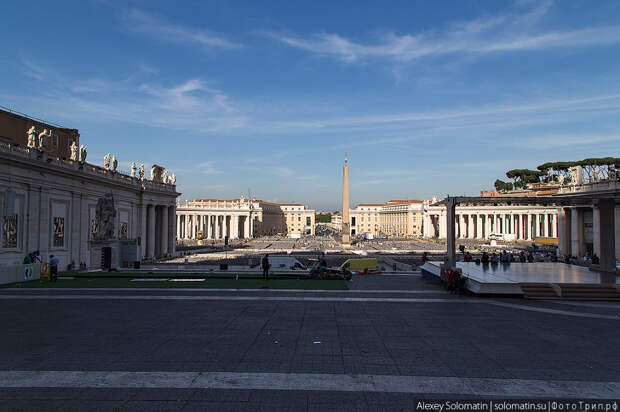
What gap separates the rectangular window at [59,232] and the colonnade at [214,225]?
3979 inches

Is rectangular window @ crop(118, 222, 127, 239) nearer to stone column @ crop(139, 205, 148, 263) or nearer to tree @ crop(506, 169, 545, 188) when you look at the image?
stone column @ crop(139, 205, 148, 263)

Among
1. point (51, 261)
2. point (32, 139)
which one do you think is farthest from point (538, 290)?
point (32, 139)

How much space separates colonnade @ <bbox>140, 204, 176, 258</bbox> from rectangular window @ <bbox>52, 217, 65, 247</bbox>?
1395cm

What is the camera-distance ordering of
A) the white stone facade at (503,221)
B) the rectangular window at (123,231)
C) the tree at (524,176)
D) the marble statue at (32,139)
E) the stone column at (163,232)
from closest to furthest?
the marble statue at (32,139), the rectangular window at (123,231), the stone column at (163,232), the white stone facade at (503,221), the tree at (524,176)

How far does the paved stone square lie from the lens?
23.8 feet

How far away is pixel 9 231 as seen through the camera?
23.8 metres

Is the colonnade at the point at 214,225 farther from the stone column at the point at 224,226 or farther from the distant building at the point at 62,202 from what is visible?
the distant building at the point at 62,202

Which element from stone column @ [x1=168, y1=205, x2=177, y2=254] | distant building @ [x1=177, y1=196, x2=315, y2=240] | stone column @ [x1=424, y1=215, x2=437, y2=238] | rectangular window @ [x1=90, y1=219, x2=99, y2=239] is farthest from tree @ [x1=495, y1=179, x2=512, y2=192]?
rectangular window @ [x1=90, y1=219, x2=99, y2=239]

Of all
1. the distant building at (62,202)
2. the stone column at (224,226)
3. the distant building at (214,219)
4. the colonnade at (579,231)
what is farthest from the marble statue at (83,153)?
the stone column at (224,226)

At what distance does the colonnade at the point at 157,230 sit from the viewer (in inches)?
1751

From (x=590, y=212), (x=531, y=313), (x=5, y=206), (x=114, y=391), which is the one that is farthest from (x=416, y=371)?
(x=590, y=212)

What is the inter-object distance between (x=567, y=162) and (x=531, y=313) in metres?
114

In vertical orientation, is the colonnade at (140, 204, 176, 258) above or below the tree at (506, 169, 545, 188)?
below

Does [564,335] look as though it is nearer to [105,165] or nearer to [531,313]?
[531,313]
